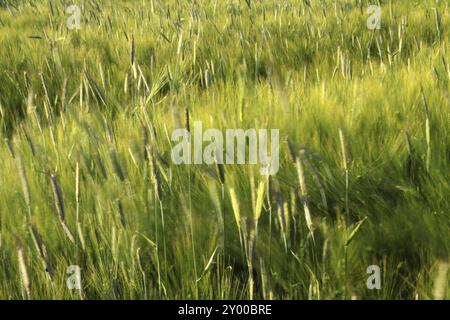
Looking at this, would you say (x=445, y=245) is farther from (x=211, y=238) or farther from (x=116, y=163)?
(x=116, y=163)

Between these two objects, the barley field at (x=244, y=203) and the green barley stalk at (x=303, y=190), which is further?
the barley field at (x=244, y=203)

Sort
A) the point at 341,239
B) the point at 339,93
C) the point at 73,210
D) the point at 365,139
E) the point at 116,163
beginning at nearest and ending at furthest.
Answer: the point at 116,163 → the point at 341,239 → the point at 73,210 → the point at 365,139 → the point at 339,93

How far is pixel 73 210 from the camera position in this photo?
101 cm

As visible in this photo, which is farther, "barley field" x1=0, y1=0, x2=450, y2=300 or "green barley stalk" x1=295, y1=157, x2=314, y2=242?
"barley field" x1=0, y1=0, x2=450, y2=300

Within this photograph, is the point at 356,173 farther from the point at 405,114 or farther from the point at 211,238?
the point at 211,238

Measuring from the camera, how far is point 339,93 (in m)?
1.45

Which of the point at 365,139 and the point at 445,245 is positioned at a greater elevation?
the point at 365,139

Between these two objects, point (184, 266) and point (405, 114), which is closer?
point (184, 266)

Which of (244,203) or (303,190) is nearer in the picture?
(303,190)

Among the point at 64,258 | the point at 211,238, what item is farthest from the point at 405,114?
the point at 64,258

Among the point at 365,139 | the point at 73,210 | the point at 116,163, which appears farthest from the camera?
the point at 365,139
